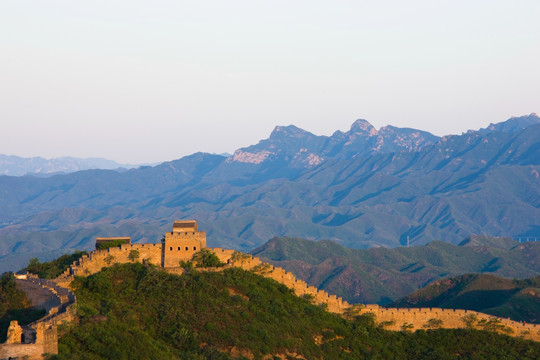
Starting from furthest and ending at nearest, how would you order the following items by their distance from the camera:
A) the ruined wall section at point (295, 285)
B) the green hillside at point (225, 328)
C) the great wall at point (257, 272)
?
the ruined wall section at point (295, 285) < the great wall at point (257, 272) < the green hillside at point (225, 328)

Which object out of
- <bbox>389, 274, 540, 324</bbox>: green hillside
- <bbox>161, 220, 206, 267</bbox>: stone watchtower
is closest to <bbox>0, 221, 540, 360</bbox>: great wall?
<bbox>161, 220, 206, 267</bbox>: stone watchtower

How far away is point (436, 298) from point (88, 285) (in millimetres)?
117257

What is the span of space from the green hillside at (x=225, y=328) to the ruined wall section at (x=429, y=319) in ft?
3.97

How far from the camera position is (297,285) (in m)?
79.6

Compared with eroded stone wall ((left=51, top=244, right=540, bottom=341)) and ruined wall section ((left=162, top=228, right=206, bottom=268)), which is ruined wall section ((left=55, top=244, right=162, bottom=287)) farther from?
ruined wall section ((left=162, top=228, right=206, bottom=268))

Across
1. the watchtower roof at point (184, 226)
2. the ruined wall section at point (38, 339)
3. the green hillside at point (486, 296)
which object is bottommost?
the green hillside at point (486, 296)

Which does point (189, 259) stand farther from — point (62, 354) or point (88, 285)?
point (62, 354)

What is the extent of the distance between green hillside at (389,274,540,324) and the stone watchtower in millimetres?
70383

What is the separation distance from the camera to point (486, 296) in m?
161

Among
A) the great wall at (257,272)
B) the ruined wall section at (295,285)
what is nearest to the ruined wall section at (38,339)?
the great wall at (257,272)

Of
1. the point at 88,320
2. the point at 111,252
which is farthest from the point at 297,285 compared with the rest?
the point at 88,320

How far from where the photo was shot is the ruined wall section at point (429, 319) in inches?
3147

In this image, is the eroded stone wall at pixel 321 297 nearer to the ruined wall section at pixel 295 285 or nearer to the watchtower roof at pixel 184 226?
the ruined wall section at pixel 295 285

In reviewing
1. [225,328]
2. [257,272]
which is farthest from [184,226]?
[225,328]
